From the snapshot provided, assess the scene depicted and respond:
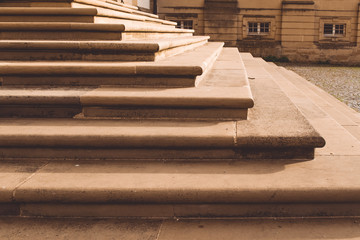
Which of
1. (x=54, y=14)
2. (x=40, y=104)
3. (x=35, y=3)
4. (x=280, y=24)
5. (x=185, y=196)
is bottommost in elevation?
(x=185, y=196)

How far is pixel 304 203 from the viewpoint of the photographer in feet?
7.41

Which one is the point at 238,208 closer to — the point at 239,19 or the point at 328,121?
the point at 328,121

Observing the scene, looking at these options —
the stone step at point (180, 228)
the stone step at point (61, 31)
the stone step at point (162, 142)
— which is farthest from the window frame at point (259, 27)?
the stone step at point (180, 228)

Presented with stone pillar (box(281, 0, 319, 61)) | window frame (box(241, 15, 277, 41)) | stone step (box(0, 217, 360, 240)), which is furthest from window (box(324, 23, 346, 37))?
stone step (box(0, 217, 360, 240))

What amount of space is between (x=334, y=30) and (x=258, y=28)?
3902 mm

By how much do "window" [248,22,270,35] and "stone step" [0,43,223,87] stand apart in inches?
588

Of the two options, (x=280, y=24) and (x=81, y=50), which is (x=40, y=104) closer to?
(x=81, y=50)

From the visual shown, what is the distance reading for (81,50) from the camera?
12.6 feet

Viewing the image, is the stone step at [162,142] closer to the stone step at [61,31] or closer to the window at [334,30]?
the stone step at [61,31]

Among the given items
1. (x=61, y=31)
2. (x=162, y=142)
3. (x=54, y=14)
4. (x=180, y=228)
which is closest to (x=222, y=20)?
(x=54, y=14)

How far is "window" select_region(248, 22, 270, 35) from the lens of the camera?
1739 centimetres

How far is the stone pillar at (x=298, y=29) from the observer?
55.6ft

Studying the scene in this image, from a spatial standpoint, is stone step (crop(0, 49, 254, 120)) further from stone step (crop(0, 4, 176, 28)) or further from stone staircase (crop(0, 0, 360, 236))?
stone step (crop(0, 4, 176, 28))

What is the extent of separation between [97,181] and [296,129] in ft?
5.22
